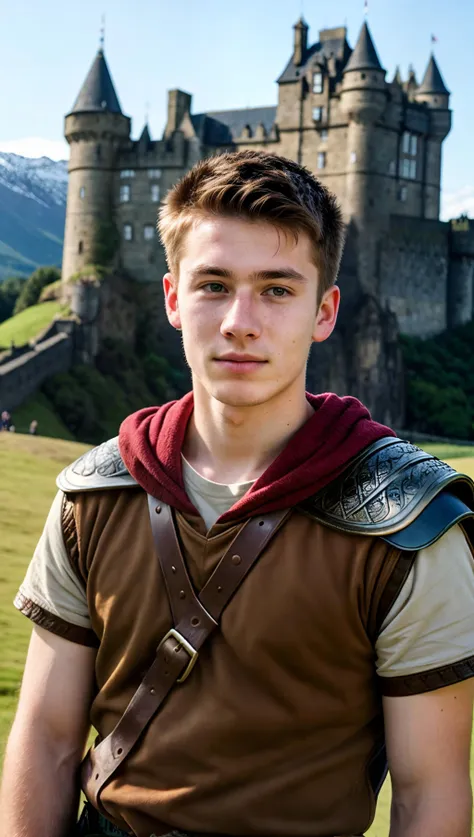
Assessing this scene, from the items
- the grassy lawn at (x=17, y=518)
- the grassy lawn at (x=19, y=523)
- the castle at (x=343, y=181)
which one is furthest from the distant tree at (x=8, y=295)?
the grassy lawn at (x=17, y=518)

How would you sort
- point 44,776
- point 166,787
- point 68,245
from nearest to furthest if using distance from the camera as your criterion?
point 166,787, point 44,776, point 68,245

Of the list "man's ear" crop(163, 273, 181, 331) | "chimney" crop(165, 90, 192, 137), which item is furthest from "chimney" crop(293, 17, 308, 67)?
"man's ear" crop(163, 273, 181, 331)

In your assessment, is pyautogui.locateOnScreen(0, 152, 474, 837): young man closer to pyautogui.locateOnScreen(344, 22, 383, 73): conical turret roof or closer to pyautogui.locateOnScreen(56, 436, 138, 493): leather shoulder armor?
pyautogui.locateOnScreen(56, 436, 138, 493): leather shoulder armor

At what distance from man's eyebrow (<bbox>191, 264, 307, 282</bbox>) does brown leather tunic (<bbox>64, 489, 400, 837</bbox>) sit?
609mm

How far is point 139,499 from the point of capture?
2.73 metres

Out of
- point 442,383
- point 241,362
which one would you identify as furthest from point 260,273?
point 442,383

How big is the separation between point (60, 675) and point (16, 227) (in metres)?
A: 31.8

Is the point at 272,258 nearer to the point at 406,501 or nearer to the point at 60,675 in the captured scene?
the point at 406,501

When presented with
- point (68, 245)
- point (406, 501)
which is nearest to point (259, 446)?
point (406, 501)

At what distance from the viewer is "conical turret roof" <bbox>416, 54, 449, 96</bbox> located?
5375 centimetres

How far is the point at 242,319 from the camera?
2.57m

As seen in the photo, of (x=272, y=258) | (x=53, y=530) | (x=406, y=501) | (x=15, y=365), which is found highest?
(x=272, y=258)

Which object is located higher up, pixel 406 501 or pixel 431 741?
pixel 406 501

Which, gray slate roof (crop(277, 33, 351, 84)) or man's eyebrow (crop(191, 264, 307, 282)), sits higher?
gray slate roof (crop(277, 33, 351, 84))
